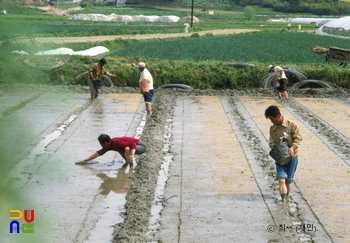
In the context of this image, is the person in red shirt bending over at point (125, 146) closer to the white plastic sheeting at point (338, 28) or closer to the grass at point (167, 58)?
the grass at point (167, 58)

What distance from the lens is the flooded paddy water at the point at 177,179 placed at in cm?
235

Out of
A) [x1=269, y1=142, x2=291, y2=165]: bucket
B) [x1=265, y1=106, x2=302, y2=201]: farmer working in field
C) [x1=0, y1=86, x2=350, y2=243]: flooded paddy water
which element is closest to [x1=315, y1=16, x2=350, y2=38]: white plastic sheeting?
[x1=0, y1=86, x2=350, y2=243]: flooded paddy water

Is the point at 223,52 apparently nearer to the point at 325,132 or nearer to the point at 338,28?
the point at 325,132

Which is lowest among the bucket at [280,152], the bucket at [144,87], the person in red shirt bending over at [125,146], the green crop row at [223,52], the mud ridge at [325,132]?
the green crop row at [223,52]

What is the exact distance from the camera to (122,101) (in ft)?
56.9

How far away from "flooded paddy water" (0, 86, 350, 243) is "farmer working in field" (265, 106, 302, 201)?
0.32 meters

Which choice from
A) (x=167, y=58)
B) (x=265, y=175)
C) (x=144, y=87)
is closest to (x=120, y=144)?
(x=265, y=175)

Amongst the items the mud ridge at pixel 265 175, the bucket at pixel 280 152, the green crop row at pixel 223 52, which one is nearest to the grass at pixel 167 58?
the green crop row at pixel 223 52

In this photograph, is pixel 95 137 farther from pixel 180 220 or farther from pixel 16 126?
pixel 16 126

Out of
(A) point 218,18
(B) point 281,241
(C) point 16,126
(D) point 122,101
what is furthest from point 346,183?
(A) point 218,18

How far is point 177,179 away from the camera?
29.8ft

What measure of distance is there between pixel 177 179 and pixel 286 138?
2.20 metres

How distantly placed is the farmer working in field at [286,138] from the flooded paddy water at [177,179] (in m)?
0.32

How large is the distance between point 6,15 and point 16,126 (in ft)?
0.91
